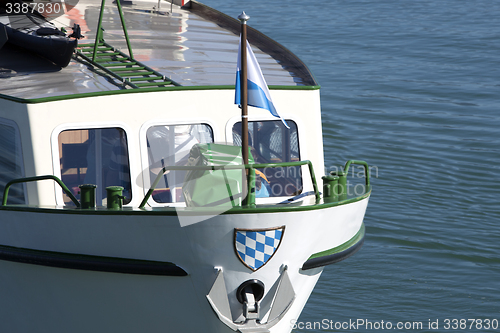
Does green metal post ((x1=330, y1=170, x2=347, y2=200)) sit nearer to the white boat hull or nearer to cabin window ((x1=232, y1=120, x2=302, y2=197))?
the white boat hull

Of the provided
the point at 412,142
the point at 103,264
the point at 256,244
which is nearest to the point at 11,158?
the point at 103,264

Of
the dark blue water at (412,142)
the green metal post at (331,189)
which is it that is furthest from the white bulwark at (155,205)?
the dark blue water at (412,142)

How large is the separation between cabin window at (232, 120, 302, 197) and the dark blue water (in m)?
2.47

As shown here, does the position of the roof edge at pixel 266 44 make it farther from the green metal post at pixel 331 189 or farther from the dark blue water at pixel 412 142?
the dark blue water at pixel 412 142

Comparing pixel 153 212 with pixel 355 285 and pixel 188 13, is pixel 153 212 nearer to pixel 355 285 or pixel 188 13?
pixel 355 285

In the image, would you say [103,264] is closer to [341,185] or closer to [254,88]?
[254,88]

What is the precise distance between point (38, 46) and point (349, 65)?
45.2ft

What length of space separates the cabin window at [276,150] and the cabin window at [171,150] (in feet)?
1.35

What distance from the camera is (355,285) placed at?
8.59 meters

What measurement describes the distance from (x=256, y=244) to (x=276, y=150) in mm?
1464

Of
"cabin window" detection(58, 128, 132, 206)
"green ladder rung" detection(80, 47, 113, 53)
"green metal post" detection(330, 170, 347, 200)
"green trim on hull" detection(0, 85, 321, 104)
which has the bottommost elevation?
"green metal post" detection(330, 170, 347, 200)

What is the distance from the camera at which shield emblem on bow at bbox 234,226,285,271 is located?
505 centimetres

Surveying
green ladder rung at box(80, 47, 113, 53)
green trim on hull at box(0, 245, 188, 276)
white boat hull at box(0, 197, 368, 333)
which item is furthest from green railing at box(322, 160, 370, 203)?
green ladder rung at box(80, 47, 113, 53)

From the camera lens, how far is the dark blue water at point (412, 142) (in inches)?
331
